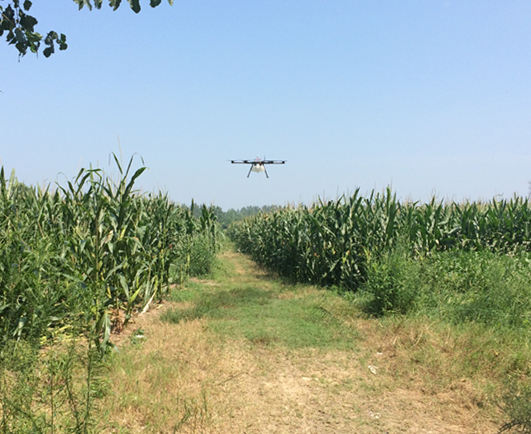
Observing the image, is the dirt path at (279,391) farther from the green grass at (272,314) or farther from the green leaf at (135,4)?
the green leaf at (135,4)

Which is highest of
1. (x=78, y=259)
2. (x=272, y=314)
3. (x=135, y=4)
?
(x=135, y=4)

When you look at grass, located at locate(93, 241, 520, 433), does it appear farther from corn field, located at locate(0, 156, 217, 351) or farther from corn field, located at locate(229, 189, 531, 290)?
corn field, located at locate(229, 189, 531, 290)

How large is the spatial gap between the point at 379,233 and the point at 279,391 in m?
6.36

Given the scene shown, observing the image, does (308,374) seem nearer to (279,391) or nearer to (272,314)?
(279,391)

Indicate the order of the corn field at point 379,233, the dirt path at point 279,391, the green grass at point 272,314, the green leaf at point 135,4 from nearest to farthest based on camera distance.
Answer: the green leaf at point 135,4 → the dirt path at point 279,391 → the green grass at point 272,314 → the corn field at point 379,233

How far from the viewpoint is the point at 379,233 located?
33.1 ft

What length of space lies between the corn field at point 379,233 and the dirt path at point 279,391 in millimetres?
4126

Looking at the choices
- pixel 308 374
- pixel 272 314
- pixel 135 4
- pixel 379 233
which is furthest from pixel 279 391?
pixel 379 233

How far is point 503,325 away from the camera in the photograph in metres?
6.19

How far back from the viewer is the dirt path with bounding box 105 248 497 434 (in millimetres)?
3873

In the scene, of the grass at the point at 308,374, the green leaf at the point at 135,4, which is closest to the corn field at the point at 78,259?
the grass at the point at 308,374

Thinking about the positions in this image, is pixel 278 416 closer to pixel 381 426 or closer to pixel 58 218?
pixel 381 426

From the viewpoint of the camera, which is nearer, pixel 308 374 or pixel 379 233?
pixel 308 374

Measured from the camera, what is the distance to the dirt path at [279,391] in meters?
3.87
